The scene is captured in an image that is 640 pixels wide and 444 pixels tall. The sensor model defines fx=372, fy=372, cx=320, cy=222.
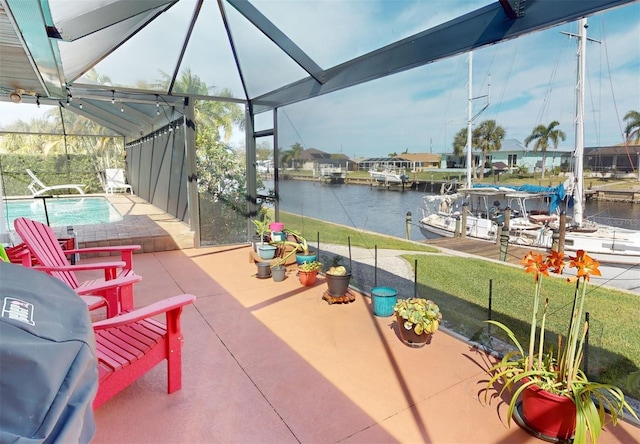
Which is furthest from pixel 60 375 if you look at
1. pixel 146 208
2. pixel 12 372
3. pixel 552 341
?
pixel 146 208

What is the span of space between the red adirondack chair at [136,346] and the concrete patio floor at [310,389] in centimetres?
22

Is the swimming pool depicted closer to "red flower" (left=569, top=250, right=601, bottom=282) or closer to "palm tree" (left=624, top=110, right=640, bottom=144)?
"red flower" (left=569, top=250, right=601, bottom=282)

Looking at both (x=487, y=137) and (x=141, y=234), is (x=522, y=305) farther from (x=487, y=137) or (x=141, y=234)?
(x=141, y=234)

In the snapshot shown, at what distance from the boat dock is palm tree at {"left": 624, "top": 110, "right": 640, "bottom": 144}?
0.90m

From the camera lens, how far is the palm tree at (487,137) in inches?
103

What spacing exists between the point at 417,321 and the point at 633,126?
1726 millimetres

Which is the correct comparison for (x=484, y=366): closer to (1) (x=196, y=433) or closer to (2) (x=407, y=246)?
(2) (x=407, y=246)

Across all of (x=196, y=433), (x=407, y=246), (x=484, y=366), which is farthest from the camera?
(x=407, y=246)

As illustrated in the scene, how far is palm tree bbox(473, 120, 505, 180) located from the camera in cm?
262

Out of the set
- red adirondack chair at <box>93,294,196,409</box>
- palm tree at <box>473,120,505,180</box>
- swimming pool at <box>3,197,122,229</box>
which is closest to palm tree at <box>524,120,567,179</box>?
palm tree at <box>473,120,505,180</box>

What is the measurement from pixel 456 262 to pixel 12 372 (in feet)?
10.4

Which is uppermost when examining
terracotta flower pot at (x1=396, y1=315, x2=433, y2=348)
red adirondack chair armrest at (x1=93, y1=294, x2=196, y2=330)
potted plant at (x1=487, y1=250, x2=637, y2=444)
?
red adirondack chair armrest at (x1=93, y1=294, x2=196, y2=330)

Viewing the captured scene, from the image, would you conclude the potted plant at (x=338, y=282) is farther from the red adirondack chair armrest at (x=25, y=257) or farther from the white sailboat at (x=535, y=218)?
the red adirondack chair armrest at (x=25, y=257)

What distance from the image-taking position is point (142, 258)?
5.61 metres
